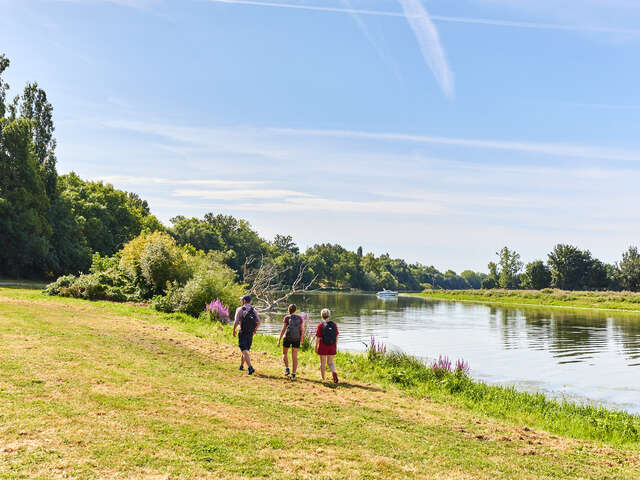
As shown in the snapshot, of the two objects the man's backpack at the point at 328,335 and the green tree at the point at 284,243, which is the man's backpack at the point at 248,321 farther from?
the green tree at the point at 284,243

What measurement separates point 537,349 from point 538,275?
100397 mm

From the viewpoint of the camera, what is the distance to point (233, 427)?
8.53 m

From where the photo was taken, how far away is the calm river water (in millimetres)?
18938

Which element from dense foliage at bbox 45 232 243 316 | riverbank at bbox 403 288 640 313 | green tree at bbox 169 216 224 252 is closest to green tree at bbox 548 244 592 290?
riverbank at bbox 403 288 640 313

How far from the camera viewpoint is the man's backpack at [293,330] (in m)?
13.6

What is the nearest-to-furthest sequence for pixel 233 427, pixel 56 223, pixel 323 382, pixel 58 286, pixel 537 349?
pixel 233 427
pixel 323 382
pixel 537 349
pixel 58 286
pixel 56 223

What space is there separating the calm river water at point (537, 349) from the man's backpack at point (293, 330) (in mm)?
9585

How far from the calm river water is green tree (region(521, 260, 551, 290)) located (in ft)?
249

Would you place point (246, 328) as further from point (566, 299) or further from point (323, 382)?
point (566, 299)

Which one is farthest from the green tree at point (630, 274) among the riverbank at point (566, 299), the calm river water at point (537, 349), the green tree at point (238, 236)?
the green tree at point (238, 236)

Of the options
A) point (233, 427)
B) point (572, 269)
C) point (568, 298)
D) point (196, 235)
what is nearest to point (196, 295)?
point (233, 427)

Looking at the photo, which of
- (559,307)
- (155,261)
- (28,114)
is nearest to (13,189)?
(28,114)

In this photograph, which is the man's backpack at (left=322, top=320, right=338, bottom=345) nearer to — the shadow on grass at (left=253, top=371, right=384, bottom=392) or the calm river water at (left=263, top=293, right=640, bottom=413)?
the shadow on grass at (left=253, top=371, right=384, bottom=392)

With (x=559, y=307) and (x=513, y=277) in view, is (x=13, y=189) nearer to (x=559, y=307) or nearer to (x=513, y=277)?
(x=559, y=307)
